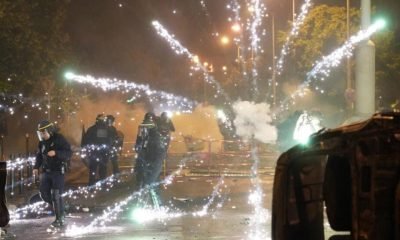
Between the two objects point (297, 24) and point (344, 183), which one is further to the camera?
point (297, 24)

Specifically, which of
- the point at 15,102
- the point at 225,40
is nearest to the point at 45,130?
the point at 15,102

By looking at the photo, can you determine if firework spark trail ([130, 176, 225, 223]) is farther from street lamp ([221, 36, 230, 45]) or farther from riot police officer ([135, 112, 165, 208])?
street lamp ([221, 36, 230, 45])

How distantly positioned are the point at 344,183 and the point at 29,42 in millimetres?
19152

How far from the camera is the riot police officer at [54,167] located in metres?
11.3

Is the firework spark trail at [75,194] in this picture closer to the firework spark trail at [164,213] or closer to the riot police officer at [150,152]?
the riot police officer at [150,152]

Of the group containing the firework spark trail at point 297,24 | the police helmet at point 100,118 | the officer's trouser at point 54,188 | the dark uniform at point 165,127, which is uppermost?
the firework spark trail at point 297,24

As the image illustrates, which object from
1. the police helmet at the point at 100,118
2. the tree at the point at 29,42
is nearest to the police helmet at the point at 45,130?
the police helmet at the point at 100,118

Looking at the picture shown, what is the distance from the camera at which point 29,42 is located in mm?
22156

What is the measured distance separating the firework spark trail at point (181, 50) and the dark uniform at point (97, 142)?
33.1 metres

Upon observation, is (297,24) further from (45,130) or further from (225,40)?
(225,40)

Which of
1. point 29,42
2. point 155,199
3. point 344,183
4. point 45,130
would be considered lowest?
point 155,199

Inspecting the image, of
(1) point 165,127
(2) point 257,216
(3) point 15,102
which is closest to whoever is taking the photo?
(2) point 257,216

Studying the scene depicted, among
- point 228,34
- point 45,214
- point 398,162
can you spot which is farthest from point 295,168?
point 228,34

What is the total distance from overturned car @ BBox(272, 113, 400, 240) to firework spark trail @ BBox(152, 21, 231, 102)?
45927 millimetres
